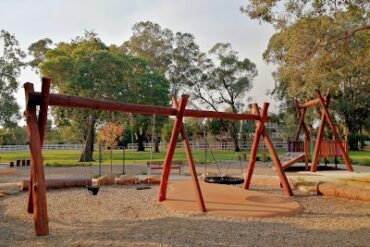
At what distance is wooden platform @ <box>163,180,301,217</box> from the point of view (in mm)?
8914

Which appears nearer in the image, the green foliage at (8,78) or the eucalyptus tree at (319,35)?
the eucalyptus tree at (319,35)

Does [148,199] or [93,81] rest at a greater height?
[93,81]

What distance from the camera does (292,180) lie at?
13758mm

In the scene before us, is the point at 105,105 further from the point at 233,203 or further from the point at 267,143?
the point at 267,143

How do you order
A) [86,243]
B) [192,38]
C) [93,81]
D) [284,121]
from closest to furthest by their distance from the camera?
1. [86,243]
2. [93,81]
3. [284,121]
4. [192,38]

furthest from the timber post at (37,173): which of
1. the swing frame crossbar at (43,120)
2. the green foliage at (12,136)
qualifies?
the green foliage at (12,136)

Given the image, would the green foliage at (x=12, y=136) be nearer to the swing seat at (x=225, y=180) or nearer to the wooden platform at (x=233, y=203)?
the swing seat at (x=225, y=180)

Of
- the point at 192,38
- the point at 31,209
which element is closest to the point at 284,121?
the point at 192,38

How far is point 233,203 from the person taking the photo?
32.5ft

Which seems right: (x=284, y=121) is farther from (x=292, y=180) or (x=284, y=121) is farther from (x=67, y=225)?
(x=67, y=225)

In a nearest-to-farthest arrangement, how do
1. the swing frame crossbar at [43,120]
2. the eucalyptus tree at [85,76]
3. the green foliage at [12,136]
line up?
1. the swing frame crossbar at [43,120]
2. the eucalyptus tree at [85,76]
3. the green foliage at [12,136]

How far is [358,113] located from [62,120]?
36791 mm

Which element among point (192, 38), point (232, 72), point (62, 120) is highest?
point (192, 38)

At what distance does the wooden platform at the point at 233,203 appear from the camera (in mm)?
8914
